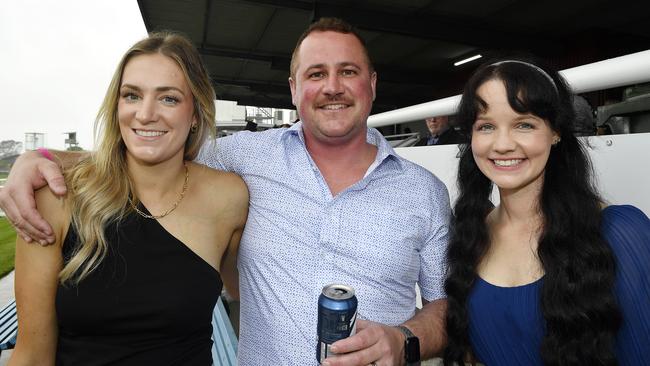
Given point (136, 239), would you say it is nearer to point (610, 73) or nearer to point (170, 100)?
point (170, 100)

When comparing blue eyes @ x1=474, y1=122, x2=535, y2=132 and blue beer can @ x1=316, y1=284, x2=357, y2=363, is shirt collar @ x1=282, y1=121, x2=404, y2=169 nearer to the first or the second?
blue eyes @ x1=474, y1=122, x2=535, y2=132

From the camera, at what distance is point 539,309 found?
4.62ft

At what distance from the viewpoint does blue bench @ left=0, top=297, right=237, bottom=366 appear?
9.92 ft

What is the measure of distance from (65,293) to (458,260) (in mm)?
1325

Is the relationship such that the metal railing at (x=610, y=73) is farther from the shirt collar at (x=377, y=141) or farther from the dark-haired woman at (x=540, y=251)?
the shirt collar at (x=377, y=141)

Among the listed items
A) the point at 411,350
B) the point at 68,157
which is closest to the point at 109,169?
the point at 68,157

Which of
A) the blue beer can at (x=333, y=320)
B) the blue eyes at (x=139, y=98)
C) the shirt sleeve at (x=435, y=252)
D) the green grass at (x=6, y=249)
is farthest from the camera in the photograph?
the green grass at (x=6, y=249)

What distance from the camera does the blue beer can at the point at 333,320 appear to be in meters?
1.25

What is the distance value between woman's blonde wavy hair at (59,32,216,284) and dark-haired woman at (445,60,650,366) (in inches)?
39.8

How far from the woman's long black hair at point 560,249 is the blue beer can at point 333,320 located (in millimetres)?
516

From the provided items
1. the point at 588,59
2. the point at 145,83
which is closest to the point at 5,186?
the point at 145,83

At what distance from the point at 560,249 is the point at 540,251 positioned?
0.06 meters

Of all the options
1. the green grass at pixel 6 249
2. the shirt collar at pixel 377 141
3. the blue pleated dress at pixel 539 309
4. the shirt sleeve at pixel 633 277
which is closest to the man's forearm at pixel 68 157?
the shirt collar at pixel 377 141

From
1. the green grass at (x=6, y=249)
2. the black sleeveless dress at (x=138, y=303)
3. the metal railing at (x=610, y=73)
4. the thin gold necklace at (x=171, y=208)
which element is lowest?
the green grass at (x=6, y=249)
